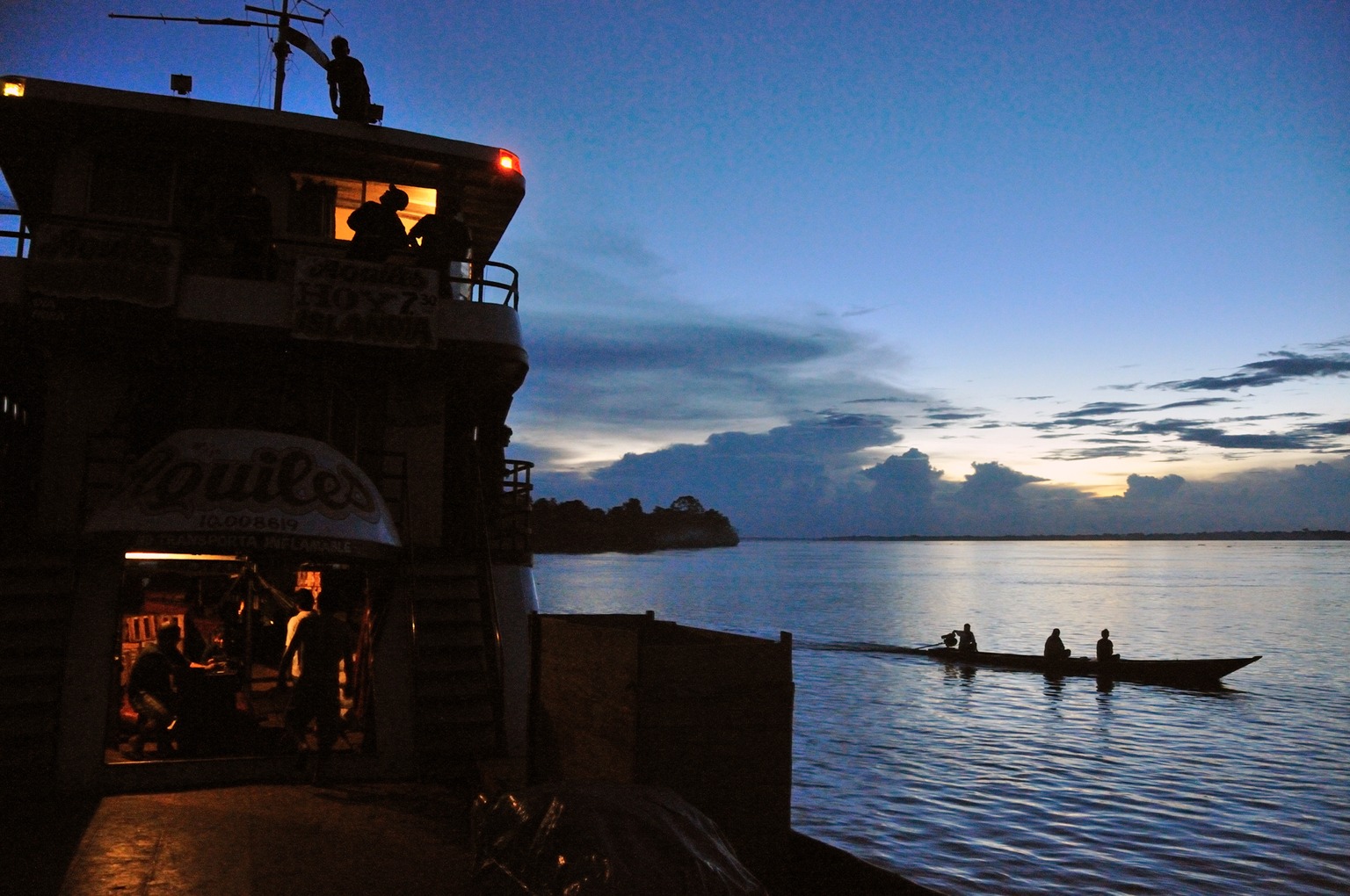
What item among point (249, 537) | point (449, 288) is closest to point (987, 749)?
point (449, 288)

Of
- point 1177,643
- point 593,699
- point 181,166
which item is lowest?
point 1177,643

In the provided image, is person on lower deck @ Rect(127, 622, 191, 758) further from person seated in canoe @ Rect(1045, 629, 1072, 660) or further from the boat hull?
person seated in canoe @ Rect(1045, 629, 1072, 660)

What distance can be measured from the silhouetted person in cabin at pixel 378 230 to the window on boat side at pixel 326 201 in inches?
24.4

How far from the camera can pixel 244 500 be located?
9.10 metres

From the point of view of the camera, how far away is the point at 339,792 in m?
9.23

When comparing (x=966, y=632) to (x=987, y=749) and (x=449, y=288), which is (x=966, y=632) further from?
(x=449, y=288)

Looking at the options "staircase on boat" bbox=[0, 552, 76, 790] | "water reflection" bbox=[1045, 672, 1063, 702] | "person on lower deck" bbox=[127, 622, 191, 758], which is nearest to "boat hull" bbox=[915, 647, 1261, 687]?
"water reflection" bbox=[1045, 672, 1063, 702]

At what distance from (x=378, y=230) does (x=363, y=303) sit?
1456 mm

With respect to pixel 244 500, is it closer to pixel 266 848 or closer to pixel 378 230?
pixel 266 848

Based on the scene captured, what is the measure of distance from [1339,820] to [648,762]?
1950 centimetres

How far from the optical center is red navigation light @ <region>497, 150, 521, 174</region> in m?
12.5

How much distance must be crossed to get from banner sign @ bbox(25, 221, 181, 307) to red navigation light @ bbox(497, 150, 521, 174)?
411 cm

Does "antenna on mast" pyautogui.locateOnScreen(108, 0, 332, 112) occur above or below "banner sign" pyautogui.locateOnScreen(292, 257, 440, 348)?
above

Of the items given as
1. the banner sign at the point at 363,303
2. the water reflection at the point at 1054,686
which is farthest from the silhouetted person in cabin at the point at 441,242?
the water reflection at the point at 1054,686
